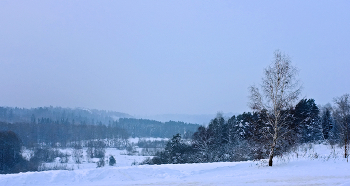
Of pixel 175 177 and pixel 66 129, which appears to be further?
pixel 66 129

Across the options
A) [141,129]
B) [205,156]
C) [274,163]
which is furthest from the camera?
[141,129]

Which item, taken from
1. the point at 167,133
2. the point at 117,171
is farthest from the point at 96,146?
the point at 117,171

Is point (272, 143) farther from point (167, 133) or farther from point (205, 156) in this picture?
point (167, 133)

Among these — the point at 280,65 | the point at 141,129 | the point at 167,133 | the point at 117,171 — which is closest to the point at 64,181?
the point at 117,171

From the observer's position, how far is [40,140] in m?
85.6

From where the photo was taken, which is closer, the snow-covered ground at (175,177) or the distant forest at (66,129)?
the snow-covered ground at (175,177)

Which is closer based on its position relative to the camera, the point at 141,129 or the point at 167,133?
the point at 167,133

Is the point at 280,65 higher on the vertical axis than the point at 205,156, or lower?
higher

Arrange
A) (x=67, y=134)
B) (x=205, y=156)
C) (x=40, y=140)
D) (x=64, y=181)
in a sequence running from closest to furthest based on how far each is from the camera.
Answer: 1. (x=64, y=181)
2. (x=205, y=156)
3. (x=40, y=140)
4. (x=67, y=134)

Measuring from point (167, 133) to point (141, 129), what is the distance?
20.8 meters

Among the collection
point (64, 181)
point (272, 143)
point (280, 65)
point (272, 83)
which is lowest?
point (64, 181)

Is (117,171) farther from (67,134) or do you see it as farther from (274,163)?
(67,134)

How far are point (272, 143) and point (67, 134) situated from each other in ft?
320

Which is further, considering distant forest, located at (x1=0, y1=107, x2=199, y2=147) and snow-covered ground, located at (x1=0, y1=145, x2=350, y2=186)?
distant forest, located at (x1=0, y1=107, x2=199, y2=147)
